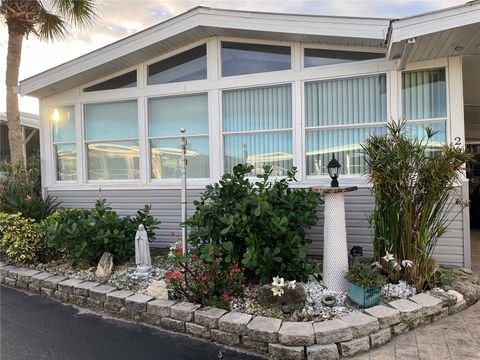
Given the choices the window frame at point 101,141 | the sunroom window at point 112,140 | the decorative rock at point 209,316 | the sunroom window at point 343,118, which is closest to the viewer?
the decorative rock at point 209,316

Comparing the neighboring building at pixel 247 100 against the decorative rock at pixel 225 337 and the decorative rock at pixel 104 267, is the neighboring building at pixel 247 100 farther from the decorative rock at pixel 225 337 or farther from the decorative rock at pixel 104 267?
the decorative rock at pixel 225 337

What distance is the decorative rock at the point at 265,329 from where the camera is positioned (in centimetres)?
301

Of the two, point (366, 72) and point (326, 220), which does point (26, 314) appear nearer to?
point (326, 220)

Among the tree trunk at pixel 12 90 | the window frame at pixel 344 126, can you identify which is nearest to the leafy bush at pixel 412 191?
the window frame at pixel 344 126

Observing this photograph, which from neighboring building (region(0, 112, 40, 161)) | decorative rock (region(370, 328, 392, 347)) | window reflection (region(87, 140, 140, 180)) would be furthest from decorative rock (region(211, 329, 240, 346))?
neighboring building (region(0, 112, 40, 161))

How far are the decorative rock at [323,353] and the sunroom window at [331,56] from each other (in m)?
3.77

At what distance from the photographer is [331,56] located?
5102 mm

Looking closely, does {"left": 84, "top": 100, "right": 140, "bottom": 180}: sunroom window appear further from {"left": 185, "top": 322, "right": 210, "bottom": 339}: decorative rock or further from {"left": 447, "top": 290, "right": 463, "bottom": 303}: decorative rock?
{"left": 447, "top": 290, "right": 463, "bottom": 303}: decorative rock

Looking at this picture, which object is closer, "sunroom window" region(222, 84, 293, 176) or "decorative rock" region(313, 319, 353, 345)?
"decorative rock" region(313, 319, 353, 345)

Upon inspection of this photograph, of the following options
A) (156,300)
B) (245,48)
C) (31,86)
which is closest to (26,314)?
(156,300)

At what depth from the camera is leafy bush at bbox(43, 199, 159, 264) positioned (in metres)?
4.80

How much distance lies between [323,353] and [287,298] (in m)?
0.66

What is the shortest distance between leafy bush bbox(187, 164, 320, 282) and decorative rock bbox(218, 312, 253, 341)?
57 cm

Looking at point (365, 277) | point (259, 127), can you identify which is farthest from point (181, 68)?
point (365, 277)
